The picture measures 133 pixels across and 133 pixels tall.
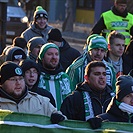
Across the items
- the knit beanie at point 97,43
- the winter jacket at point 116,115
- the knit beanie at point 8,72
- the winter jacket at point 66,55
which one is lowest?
the winter jacket at point 66,55

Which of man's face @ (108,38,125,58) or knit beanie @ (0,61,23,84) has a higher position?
knit beanie @ (0,61,23,84)

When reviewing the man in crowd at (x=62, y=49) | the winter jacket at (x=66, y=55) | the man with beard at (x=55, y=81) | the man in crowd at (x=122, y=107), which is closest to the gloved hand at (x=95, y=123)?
the man in crowd at (x=122, y=107)

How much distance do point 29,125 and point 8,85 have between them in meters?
0.85

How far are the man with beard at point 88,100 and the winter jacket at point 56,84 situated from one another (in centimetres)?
94

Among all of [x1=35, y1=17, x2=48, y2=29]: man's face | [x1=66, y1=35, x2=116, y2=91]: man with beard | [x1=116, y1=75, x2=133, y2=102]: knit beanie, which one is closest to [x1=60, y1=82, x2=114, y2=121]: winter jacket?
[x1=116, y1=75, x2=133, y2=102]: knit beanie

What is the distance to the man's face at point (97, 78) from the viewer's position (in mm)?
7203

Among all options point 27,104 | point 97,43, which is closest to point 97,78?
point 27,104

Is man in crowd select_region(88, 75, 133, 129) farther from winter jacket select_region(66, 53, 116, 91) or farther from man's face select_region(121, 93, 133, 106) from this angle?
winter jacket select_region(66, 53, 116, 91)

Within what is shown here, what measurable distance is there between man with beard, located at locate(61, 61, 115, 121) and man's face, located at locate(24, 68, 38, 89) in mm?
541

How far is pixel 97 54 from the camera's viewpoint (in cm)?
902

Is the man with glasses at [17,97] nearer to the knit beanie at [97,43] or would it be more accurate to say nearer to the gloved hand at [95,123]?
the gloved hand at [95,123]

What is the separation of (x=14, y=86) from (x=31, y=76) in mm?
1183

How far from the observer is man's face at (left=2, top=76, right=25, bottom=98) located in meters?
6.37

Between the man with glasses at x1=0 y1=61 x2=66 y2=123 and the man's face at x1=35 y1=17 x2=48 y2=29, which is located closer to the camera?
the man with glasses at x1=0 y1=61 x2=66 y2=123
